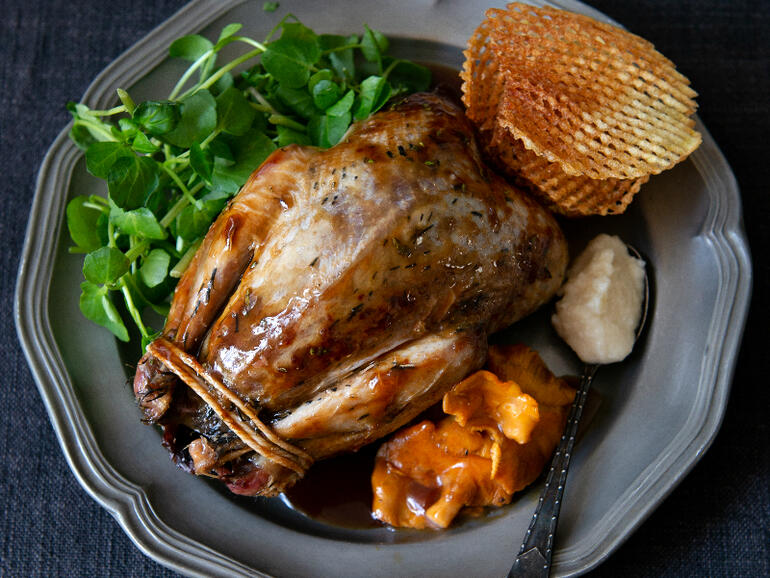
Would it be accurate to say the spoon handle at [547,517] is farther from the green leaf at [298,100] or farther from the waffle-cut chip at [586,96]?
the green leaf at [298,100]

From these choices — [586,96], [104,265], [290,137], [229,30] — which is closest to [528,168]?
A: [586,96]

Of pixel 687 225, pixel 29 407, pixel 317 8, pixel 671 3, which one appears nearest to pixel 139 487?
pixel 29 407

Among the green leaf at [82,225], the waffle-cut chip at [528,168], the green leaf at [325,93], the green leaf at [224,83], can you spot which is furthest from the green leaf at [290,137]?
the green leaf at [82,225]

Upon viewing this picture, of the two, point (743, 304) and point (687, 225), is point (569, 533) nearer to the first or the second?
point (743, 304)

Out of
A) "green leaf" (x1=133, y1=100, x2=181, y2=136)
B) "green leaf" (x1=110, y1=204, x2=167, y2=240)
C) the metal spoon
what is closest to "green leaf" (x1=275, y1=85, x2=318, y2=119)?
"green leaf" (x1=133, y1=100, x2=181, y2=136)

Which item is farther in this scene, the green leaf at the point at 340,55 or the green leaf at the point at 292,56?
the green leaf at the point at 340,55
